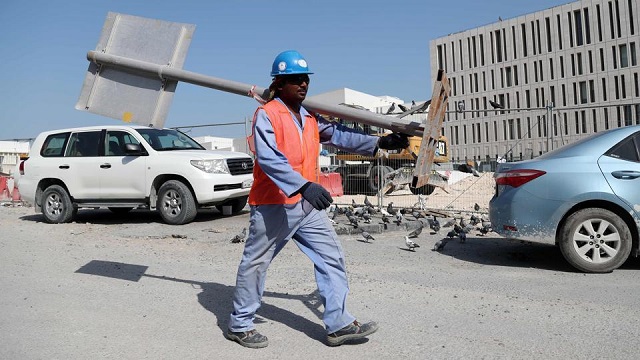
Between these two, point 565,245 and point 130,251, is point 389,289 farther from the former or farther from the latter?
point 130,251

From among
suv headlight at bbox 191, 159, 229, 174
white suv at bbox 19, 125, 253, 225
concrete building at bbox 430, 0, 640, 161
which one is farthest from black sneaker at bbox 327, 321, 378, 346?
concrete building at bbox 430, 0, 640, 161

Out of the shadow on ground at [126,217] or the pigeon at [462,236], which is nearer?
the pigeon at [462,236]

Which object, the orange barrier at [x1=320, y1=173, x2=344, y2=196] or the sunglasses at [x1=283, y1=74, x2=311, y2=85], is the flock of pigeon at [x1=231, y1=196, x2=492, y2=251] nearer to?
Answer: the sunglasses at [x1=283, y1=74, x2=311, y2=85]

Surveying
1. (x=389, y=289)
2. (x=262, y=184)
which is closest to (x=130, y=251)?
(x=389, y=289)

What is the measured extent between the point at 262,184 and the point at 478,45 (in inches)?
2431

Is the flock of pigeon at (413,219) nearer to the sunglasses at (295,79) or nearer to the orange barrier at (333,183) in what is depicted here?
the sunglasses at (295,79)

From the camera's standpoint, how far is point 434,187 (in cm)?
1911

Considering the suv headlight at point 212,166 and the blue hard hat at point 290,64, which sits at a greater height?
the suv headlight at point 212,166

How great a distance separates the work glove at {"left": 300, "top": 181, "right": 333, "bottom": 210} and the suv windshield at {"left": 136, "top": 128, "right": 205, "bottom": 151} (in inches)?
309

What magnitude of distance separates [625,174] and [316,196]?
13.4 feet

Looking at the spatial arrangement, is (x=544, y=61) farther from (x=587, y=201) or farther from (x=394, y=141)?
(x=394, y=141)

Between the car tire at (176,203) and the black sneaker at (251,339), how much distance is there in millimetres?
Answer: 6522

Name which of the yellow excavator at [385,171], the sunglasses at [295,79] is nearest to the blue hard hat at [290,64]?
the sunglasses at [295,79]

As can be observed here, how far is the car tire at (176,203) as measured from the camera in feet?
33.4
